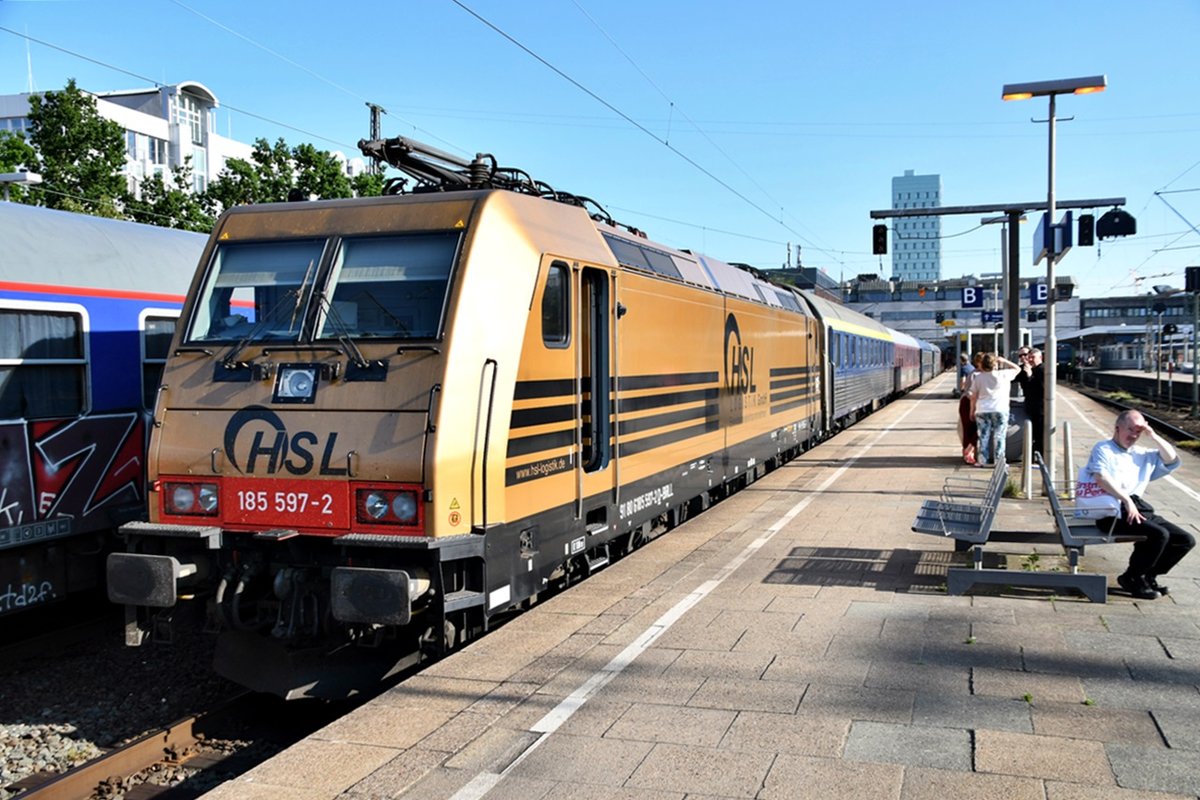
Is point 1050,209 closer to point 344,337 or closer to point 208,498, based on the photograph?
point 344,337

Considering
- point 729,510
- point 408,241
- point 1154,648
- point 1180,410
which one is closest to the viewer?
point 1154,648

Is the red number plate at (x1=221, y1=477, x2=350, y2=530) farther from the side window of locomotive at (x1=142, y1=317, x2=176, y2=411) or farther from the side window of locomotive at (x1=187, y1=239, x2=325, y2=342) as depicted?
the side window of locomotive at (x1=142, y1=317, x2=176, y2=411)

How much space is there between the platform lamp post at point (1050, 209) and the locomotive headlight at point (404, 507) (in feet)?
28.2

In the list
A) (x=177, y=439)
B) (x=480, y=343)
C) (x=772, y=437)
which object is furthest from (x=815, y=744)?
(x=772, y=437)

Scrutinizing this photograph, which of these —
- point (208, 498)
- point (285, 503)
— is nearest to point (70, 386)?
point (208, 498)

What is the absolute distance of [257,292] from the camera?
6926 mm

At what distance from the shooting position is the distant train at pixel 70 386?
25.6ft

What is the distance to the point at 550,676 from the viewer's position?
19.4 ft

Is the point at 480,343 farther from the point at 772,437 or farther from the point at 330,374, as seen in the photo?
the point at 772,437

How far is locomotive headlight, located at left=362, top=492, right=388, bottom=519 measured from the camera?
601 centimetres

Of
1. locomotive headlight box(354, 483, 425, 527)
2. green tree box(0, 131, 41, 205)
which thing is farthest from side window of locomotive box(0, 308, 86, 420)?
green tree box(0, 131, 41, 205)

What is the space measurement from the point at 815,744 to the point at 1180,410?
28601 millimetres

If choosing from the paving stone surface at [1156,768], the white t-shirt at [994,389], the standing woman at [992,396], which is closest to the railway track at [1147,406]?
the standing woman at [992,396]

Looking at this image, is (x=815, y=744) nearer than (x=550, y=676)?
Yes
